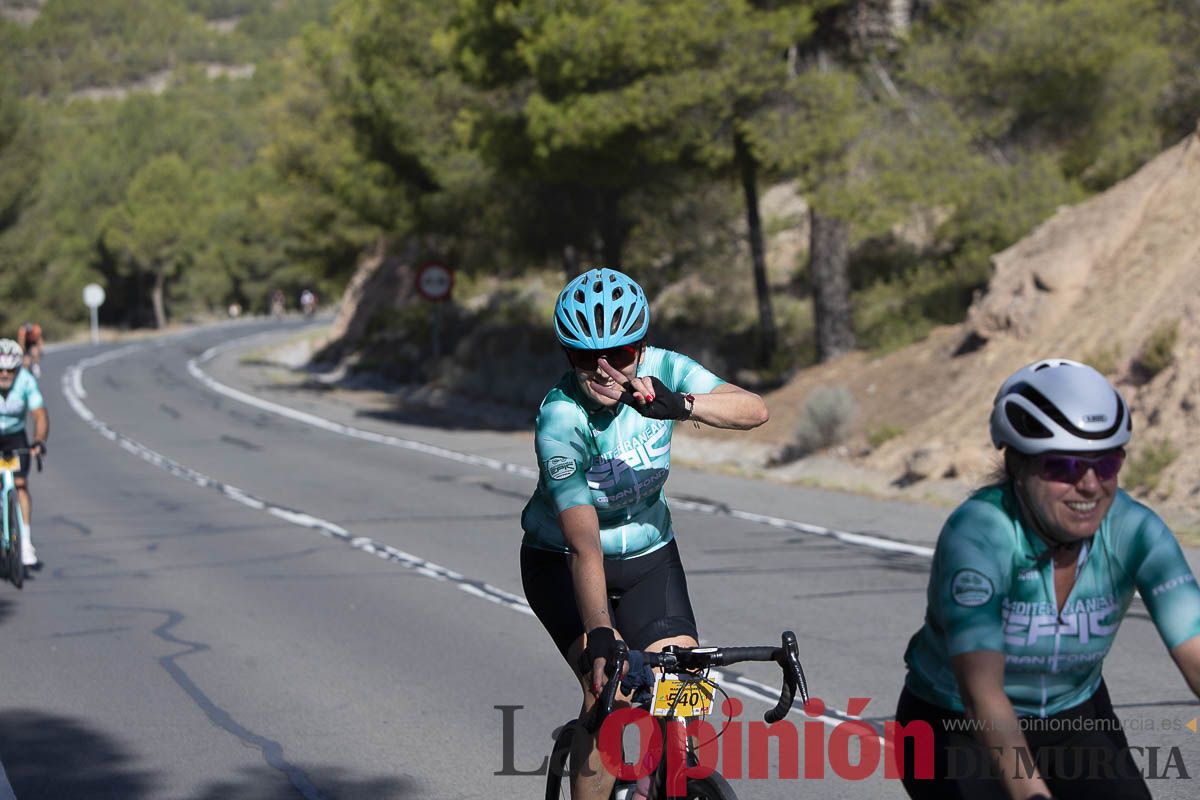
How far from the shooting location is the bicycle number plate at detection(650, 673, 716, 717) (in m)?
4.20

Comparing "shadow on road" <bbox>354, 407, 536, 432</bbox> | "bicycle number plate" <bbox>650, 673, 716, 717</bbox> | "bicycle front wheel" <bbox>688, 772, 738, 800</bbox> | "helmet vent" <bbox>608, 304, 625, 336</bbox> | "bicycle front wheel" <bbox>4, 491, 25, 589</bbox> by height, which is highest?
"helmet vent" <bbox>608, 304, 625, 336</bbox>

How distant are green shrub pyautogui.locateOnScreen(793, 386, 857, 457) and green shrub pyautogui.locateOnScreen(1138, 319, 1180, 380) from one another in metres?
3.97

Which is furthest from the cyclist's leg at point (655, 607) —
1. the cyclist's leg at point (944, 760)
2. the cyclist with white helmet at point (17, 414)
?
the cyclist with white helmet at point (17, 414)

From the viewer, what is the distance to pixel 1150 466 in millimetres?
14062

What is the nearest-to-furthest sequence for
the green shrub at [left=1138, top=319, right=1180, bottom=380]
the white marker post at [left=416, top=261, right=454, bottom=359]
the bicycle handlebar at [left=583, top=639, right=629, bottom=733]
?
the bicycle handlebar at [left=583, top=639, right=629, bottom=733], the green shrub at [left=1138, top=319, right=1180, bottom=380], the white marker post at [left=416, top=261, right=454, bottom=359]

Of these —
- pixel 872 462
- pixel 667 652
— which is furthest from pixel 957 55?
pixel 667 652

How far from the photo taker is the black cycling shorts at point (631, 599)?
4.63 meters

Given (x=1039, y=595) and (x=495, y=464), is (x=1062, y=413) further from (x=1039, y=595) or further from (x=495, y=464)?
(x=495, y=464)

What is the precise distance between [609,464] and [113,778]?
11.1 feet

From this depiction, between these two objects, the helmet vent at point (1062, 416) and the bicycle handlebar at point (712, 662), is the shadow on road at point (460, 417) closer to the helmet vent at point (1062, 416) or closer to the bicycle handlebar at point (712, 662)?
the bicycle handlebar at point (712, 662)

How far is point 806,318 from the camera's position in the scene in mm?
28062

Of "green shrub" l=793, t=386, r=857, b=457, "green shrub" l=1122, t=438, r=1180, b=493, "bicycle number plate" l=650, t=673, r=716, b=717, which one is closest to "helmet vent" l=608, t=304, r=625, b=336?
Result: "bicycle number plate" l=650, t=673, r=716, b=717

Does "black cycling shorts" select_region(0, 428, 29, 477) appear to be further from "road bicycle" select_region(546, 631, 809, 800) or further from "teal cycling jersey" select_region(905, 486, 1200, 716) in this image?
"teal cycling jersey" select_region(905, 486, 1200, 716)

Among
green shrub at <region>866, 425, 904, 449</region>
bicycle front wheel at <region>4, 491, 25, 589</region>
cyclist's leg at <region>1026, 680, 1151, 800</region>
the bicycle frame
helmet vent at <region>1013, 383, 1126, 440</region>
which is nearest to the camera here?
helmet vent at <region>1013, 383, 1126, 440</region>
